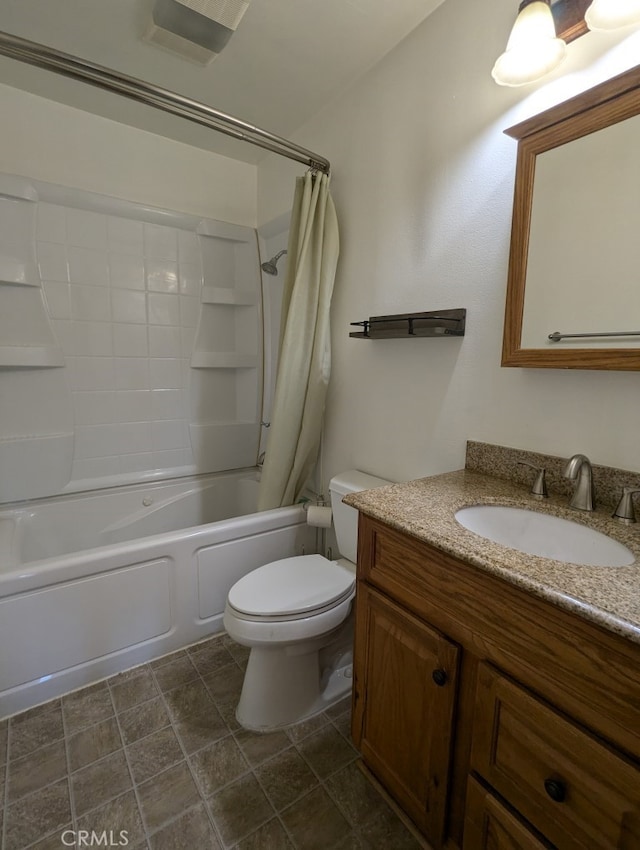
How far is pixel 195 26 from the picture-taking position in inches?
55.2

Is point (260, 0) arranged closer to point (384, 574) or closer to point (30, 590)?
point (384, 574)

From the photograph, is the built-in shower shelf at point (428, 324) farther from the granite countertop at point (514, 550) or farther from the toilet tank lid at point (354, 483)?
the toilet tank lid at point (354, 483)

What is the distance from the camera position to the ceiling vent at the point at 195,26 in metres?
1.28

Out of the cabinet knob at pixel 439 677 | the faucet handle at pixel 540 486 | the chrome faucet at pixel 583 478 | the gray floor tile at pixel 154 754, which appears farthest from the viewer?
the gray floor tile at pixel 154 754

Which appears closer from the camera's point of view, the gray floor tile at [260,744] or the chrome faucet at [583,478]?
the chrome faucet at [583,478]

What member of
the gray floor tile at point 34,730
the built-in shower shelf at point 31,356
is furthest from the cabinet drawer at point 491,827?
the built-in shower shelf at point 31,356

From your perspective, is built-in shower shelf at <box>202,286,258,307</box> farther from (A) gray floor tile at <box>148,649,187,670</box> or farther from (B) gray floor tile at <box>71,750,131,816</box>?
(B) gray floor tile at <box>71,750,131,816</box>

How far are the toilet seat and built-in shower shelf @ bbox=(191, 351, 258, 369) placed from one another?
1396 millimetres

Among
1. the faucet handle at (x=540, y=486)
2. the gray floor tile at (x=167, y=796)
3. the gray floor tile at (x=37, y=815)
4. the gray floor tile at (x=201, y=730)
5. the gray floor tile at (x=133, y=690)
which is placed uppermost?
the faucet handle at (x=540, y=486)

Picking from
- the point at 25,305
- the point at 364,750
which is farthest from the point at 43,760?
the point at 25,305

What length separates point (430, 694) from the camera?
35.4 inches

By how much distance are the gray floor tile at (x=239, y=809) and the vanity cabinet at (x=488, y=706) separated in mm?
334

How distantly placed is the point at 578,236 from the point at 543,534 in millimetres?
770

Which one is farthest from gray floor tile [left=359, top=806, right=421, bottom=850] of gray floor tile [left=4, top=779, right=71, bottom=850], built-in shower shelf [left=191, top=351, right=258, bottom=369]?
built-in shower shelf [left=191, top=351, right=258, bottom=369]
